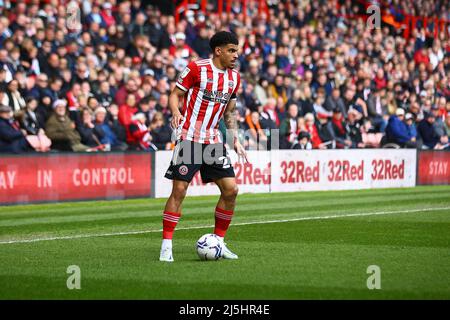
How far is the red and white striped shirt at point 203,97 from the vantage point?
11.0m

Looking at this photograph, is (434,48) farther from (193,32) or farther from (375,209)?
(375,209)

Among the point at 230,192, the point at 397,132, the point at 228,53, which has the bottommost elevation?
the point at 230,192

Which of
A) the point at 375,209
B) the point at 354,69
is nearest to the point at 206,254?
the point at 375,209

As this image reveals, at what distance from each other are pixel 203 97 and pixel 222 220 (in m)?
1.38

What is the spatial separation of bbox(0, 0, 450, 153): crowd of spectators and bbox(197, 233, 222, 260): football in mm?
9199

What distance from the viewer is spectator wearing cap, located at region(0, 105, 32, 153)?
1909cm

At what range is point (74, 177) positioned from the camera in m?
19.8

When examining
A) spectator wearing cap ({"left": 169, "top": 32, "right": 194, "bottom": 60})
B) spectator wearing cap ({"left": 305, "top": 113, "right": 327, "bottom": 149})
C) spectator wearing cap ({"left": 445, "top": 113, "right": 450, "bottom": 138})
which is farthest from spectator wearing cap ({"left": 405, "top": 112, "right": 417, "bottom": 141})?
spectator wearing cap ({"left": 169, "top": 32, "right": 194, "bottom": 60})

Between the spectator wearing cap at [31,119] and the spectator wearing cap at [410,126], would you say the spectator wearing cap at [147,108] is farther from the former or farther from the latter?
the spectator wearing cap at [410,126]

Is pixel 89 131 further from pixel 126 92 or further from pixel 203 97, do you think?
pixel 203 97

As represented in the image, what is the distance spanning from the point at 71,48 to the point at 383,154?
866 centimetres

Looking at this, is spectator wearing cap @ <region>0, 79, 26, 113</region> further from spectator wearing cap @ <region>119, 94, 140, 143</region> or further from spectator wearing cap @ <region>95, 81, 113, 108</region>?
spectator wearing cap @ <region>119, 94, 140, 143</region>

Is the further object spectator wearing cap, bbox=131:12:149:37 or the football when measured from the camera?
spectator wearing cap, bbox=131:12:149:37

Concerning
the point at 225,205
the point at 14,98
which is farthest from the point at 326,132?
the point at 225,205
